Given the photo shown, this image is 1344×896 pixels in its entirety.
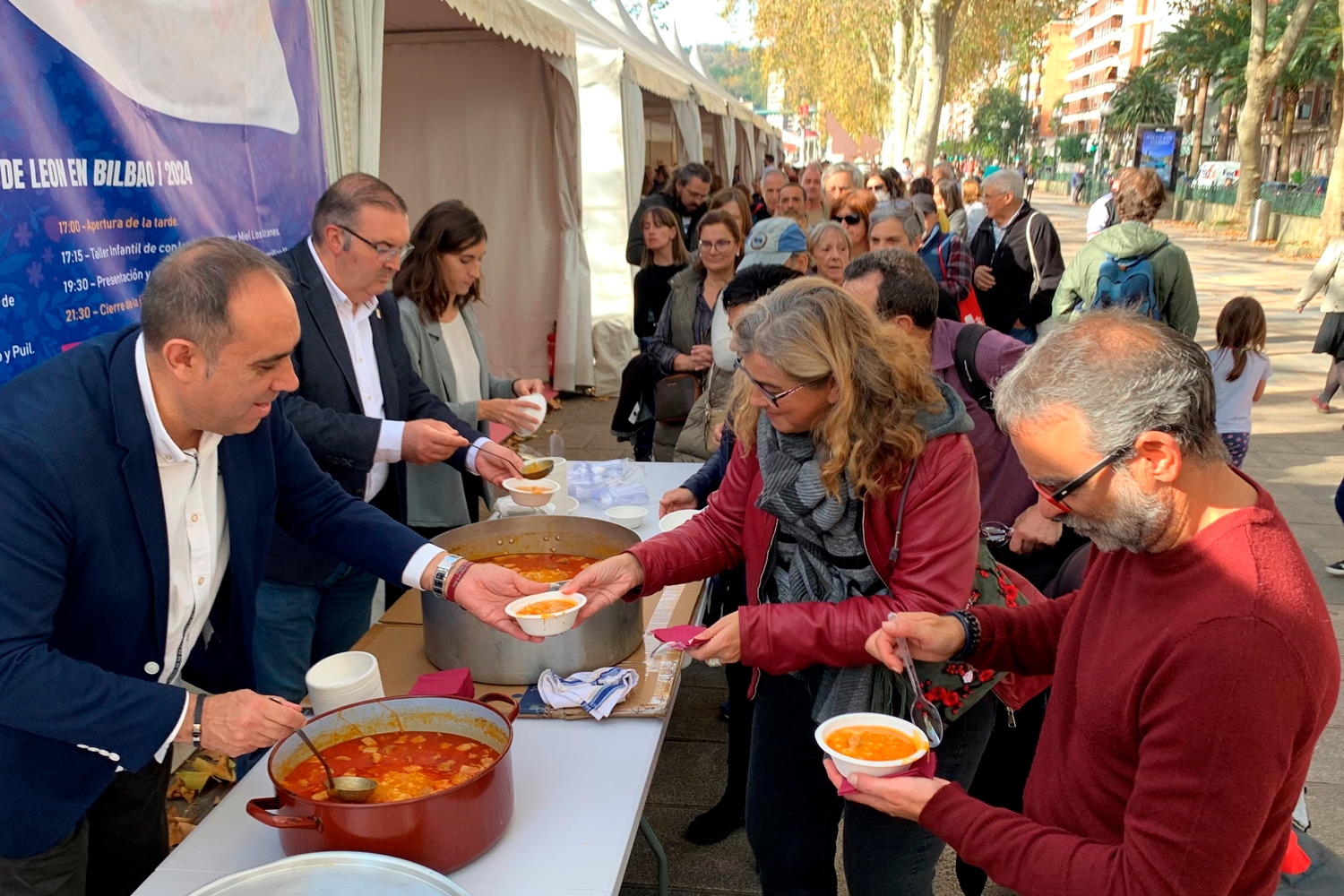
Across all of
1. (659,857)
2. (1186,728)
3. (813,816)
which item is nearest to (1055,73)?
(659,857)

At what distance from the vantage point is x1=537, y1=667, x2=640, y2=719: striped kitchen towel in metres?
2.11

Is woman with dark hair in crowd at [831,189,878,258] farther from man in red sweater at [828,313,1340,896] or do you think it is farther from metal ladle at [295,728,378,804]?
metal ladle at [295,728,378,804]

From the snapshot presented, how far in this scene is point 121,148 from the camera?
2.84 metres

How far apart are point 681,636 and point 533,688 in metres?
0.39

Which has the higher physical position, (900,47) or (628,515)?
(900,47)

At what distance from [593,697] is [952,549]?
0.82 meters

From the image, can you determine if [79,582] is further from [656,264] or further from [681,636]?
[656,264]

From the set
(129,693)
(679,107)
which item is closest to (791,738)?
(129,693)

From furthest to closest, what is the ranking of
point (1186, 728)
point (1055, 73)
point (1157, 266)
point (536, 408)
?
point (1055, 73)
point (1157, 266)
point (536, 408)
point (1186, 728)

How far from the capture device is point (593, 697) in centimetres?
212

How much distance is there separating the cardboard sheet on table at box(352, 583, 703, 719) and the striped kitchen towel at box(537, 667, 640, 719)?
2 centimetres

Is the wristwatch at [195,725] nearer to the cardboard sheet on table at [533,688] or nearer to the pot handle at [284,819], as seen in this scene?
the pot handle at [284,819]

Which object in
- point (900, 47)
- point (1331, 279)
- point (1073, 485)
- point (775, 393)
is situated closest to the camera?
point (1073, 485)

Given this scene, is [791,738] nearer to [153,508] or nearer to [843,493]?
[843,493]
